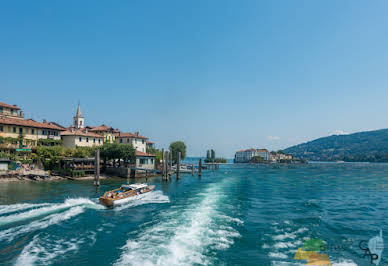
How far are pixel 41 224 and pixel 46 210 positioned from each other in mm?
4313

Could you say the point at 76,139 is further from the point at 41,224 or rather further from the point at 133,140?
the point at 41,224

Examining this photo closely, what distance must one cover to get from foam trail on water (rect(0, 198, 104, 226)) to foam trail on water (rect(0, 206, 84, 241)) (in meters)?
1.17

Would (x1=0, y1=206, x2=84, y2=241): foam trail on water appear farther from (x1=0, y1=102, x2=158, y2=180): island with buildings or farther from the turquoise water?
(x1=0, y1=102, x2=158, y2=180): island with buildings

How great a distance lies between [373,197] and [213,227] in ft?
94.0

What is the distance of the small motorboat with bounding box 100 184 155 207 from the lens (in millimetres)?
24812

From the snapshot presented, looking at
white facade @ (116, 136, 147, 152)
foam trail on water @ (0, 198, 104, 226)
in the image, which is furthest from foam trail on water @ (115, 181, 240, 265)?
white facade @ (116, 136, 147, 152)

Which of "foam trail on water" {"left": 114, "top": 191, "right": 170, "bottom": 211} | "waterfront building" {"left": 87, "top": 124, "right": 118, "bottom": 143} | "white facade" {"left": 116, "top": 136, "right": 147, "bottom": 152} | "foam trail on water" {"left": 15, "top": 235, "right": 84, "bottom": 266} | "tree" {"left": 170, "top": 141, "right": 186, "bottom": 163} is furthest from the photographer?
"tree" {"left": 170, "top": 141, "right": 186, "bottom": 163}

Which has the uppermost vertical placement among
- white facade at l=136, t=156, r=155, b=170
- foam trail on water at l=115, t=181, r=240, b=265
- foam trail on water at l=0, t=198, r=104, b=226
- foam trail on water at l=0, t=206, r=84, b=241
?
white facade at l=136, t=156, r=155, b=170

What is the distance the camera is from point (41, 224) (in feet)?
60.5

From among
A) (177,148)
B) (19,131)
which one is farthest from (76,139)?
(177,148)

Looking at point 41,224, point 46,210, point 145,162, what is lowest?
point 41,224

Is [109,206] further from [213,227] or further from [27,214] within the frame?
[213,227]

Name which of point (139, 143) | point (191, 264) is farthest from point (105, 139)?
point (191, 264)

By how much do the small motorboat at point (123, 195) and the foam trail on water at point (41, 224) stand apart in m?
2.51
